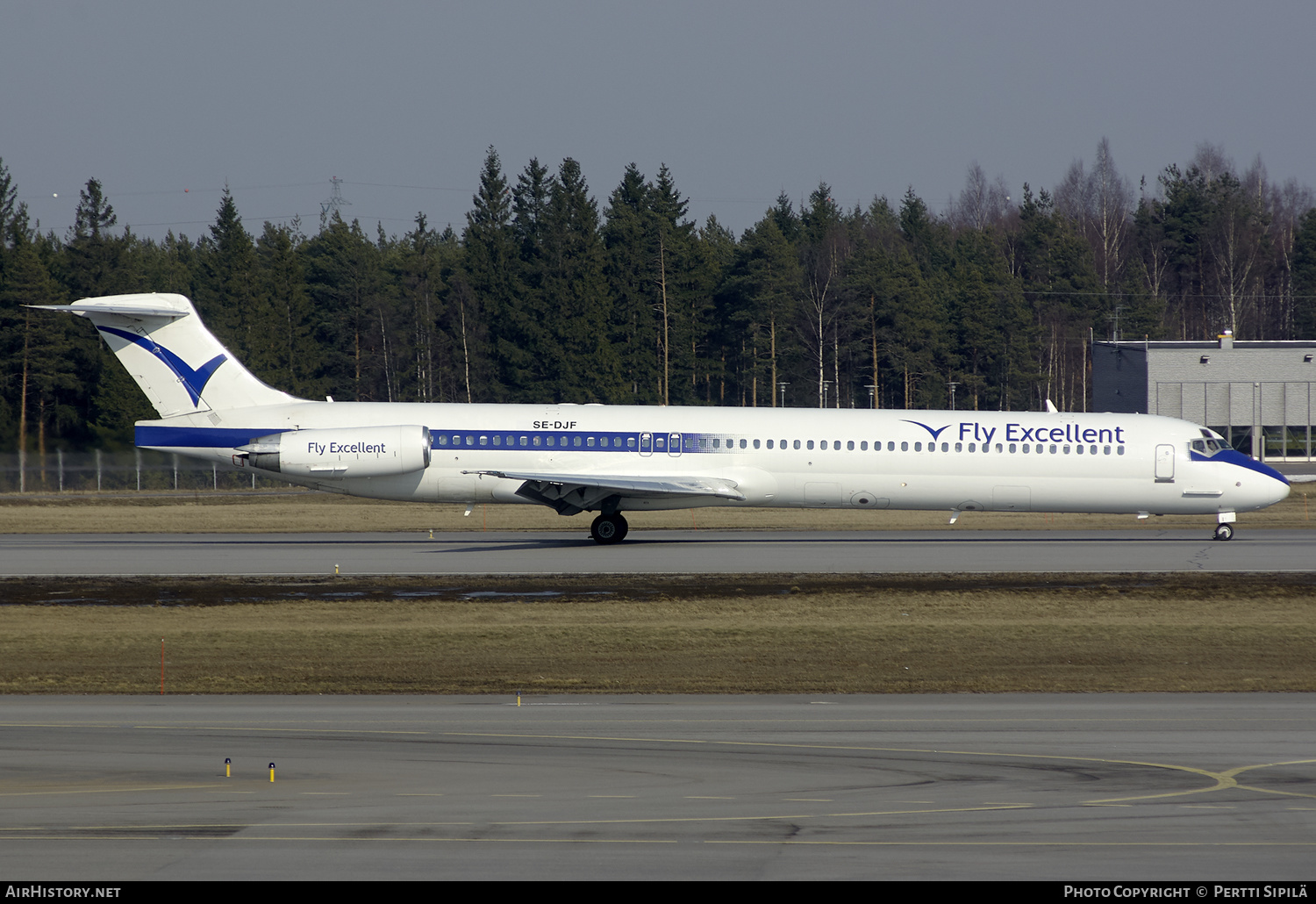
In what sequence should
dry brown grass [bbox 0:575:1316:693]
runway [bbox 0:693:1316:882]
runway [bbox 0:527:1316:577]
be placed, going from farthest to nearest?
1. runway [bbox 0:527:1316:577]
2. dry brown grass [bbox 0:575:1316:693]
3. runway [bbox 0:693:1316:882]

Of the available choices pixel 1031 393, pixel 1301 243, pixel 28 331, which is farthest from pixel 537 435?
pixel 1301 243

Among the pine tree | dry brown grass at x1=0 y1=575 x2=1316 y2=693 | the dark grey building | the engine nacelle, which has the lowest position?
dry brown grass at x1=0 y1=575 x2=1316 y2=693

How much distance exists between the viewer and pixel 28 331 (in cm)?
5756

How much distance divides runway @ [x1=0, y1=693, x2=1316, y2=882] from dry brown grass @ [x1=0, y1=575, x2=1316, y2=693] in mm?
1492

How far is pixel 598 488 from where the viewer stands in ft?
93.5

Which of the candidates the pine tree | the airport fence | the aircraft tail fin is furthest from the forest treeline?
the aircraft tail fin

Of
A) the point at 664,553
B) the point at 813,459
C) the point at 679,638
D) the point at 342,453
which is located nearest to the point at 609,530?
the point at 664,553

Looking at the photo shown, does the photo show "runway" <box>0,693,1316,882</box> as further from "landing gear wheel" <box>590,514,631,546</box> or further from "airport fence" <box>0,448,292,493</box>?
"airport fence" <box>0,448,292,493</box>

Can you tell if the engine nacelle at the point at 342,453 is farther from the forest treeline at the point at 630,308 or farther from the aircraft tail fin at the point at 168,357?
the forest treeline at the point at 630,308

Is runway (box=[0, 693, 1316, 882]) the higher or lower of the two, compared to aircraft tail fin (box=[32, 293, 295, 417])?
lower

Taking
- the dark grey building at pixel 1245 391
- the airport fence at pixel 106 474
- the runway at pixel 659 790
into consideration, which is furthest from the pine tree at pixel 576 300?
the runway at pixel 659 790

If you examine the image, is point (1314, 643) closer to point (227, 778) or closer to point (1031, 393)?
point (227, 778)

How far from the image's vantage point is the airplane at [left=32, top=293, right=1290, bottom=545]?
29.2 metres

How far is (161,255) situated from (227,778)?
117495mm
